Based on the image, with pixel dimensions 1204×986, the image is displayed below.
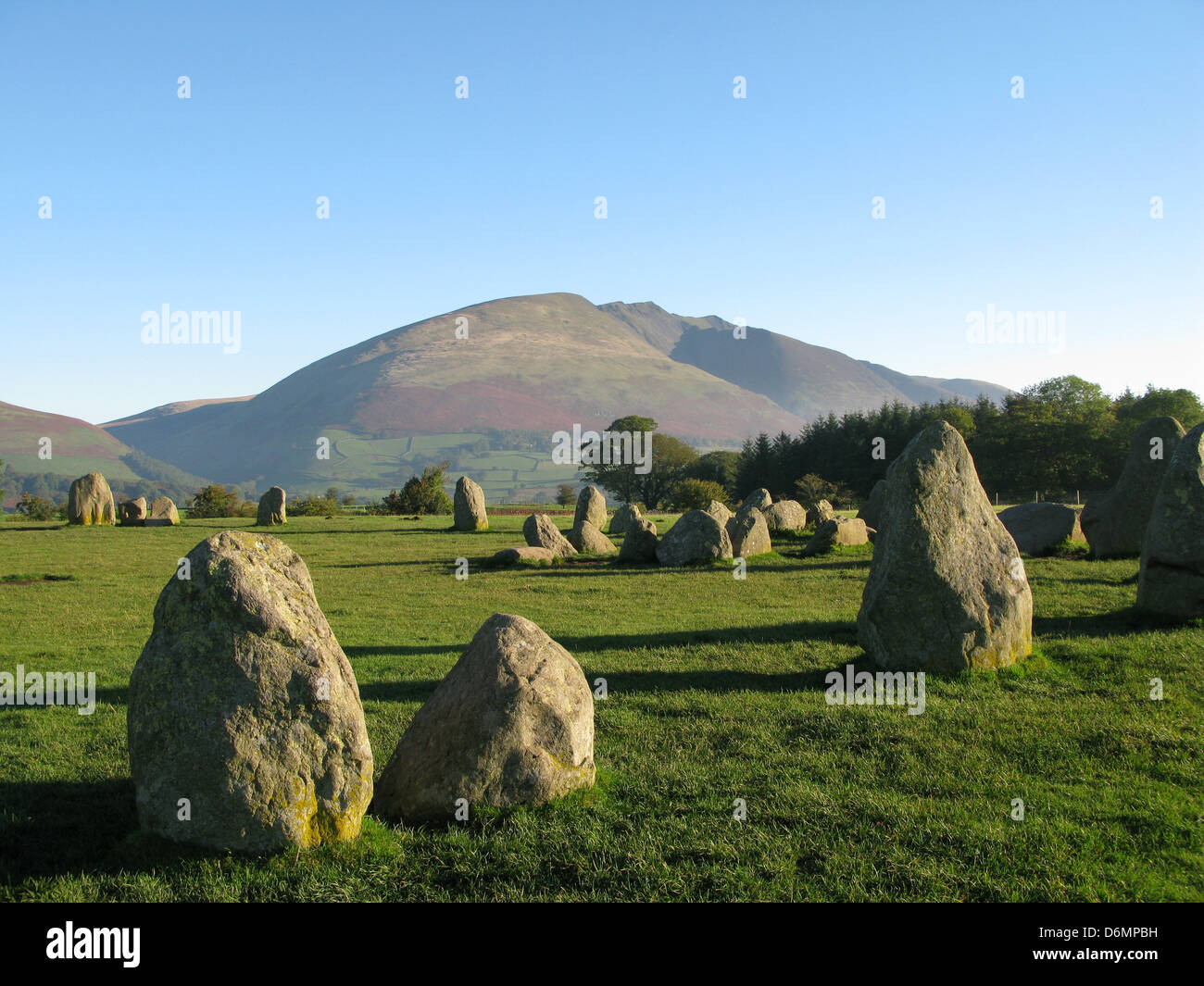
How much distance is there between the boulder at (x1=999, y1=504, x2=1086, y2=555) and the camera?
22016 mm

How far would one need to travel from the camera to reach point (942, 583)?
10.0 meters

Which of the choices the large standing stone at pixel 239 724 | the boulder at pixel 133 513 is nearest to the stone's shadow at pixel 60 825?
the large standing stone at pixel 239 724

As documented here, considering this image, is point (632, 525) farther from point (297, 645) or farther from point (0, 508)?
point (0, 508)

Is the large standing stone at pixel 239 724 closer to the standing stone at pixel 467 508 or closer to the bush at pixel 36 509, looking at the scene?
the standing stone at pixel 467 508

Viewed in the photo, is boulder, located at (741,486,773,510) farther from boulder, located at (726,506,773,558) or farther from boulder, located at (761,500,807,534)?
boulder, located at (726,506,773,558)

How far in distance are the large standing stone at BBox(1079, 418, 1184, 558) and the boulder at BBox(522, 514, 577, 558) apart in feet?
47.4

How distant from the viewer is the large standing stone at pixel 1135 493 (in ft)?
63.5

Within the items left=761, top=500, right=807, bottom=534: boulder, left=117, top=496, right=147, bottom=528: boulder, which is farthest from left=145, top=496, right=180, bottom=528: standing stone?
left=761, top=500, right=807, bottom=534: boulder

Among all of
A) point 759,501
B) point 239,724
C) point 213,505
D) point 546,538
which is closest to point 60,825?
point 239,724

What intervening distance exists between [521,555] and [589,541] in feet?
12.4

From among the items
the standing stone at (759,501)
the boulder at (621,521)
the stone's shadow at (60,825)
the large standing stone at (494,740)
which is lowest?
the stone's shadow at (60,825)

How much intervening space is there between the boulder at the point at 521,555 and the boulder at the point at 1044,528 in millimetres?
12949

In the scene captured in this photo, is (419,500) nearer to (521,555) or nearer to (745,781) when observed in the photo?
(521,555)

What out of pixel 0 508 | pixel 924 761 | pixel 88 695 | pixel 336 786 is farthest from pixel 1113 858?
pixel 0 508
